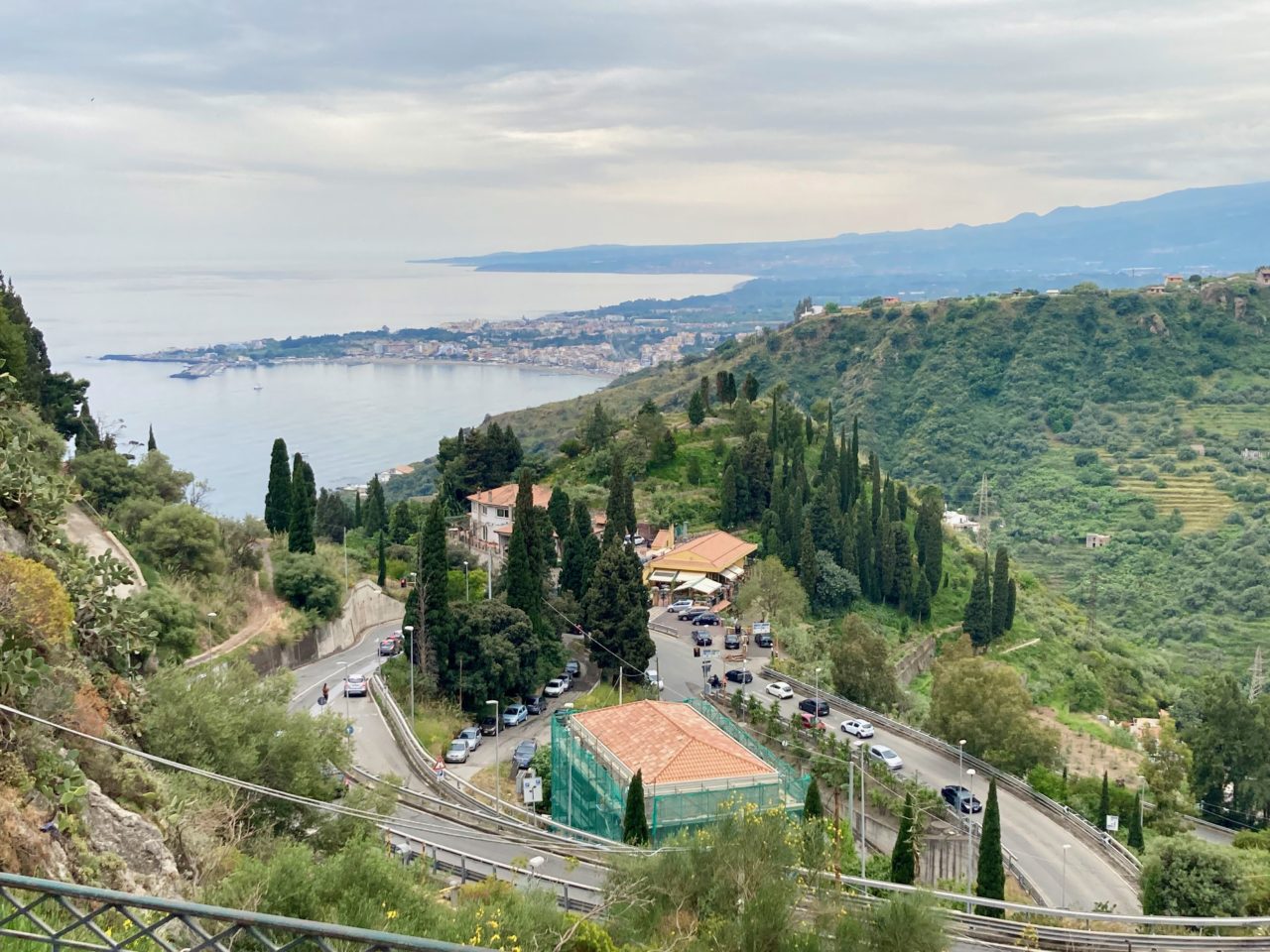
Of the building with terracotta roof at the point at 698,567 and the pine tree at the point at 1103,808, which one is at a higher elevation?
the building with terracotta roof at the point at 698,567

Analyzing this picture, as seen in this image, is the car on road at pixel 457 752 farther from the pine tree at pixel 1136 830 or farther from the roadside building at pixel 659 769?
the pine tree at pixel 1136 830

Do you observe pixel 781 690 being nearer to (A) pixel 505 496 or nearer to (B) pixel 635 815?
(B) pixel 635 815

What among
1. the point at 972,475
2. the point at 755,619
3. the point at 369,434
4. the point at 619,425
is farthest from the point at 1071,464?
the point at 369,434

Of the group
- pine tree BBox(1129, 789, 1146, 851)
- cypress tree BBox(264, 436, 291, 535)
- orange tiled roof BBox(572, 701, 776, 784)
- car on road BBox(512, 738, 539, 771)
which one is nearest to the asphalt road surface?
pine tree BBox(1129, 789, 1146, 851)

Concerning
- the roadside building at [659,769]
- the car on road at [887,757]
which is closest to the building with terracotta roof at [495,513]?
the car on road at [887,757]

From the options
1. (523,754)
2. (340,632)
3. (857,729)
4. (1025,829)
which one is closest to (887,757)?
(857,729)

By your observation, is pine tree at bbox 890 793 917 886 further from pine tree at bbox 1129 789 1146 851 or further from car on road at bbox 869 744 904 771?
pine tree at bbox 1129 789 1146 851
